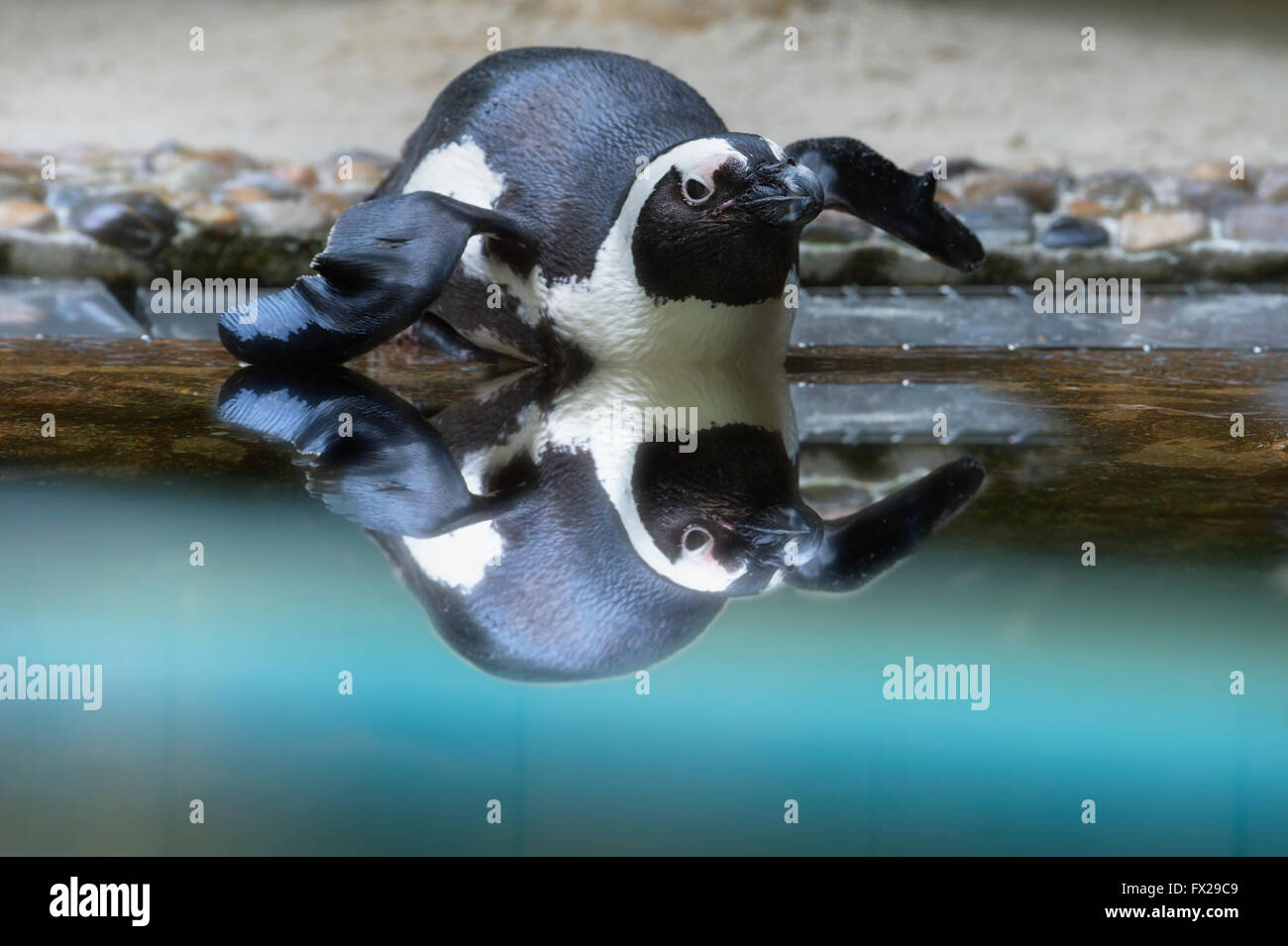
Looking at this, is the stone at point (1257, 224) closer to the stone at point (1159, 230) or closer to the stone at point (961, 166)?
the stone at point (1159, 230)

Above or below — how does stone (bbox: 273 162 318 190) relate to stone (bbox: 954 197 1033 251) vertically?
above

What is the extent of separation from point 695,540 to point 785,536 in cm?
14

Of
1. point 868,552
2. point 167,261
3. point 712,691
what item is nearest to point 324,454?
point 868,552

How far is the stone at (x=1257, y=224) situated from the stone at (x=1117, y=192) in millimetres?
287

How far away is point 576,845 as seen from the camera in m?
1.50

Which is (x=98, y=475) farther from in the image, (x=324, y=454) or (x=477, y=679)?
(x=477, y=679)

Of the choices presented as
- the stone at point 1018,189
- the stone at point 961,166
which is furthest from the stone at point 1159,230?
the stone at point 961,166

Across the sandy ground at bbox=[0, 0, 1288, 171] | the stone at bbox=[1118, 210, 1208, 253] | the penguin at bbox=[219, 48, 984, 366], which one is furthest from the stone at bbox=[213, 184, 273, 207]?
the stone at bbox=[1118, 210, 1208, 253]

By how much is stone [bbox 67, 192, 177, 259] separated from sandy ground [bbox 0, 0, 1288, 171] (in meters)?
1.22

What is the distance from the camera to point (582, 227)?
3535 millimetres

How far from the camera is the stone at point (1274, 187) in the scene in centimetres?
577

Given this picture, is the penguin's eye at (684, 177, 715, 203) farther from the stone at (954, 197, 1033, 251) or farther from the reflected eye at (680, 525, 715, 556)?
the stone at (954, 197, 1033, 251)

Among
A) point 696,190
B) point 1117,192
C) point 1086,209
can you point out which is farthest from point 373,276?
point 1117,192

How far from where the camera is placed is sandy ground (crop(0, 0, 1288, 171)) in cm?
672
